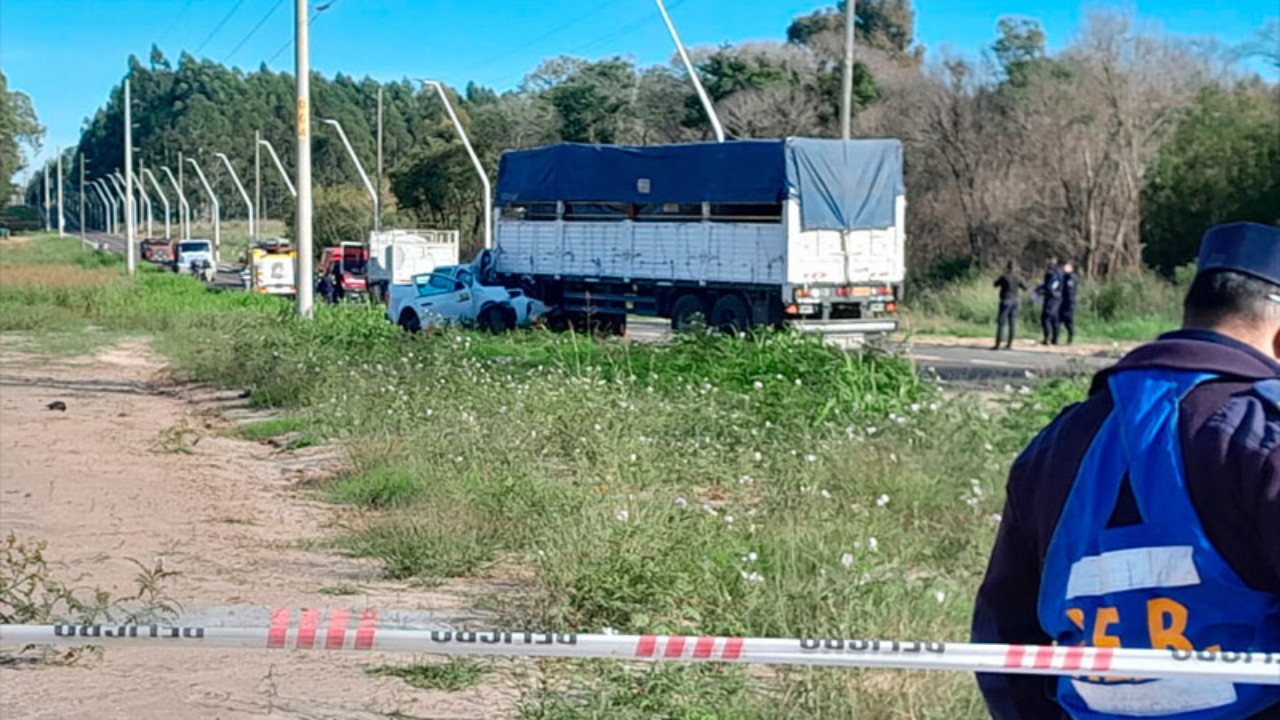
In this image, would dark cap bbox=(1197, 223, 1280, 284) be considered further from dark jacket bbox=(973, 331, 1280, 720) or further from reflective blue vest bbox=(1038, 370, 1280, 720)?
reflective blue vest bbox=(1038, 370, 1280, 720)

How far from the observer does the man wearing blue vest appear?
228 centimetres

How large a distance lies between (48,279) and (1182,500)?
157 ft

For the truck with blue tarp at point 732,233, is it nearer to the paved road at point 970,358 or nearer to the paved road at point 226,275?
the paved road at point 970,358

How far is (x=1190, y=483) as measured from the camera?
2305 mm

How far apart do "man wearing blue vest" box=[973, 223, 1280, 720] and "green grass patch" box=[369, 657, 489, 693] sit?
4.14 m

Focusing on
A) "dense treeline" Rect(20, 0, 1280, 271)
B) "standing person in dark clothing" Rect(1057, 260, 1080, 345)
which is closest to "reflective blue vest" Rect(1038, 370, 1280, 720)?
"standing person in dark clothing" Rect(1057, 260, 1080, 345)

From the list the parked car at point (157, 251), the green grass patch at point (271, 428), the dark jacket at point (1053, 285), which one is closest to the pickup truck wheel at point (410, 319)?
the dark jacket at point (1053, 285)

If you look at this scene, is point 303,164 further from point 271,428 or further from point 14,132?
point 14,132

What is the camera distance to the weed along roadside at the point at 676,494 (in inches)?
231

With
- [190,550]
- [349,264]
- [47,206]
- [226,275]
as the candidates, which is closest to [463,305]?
[190,550]

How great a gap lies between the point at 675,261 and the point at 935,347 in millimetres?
6042

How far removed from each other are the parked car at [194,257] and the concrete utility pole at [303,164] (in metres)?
45.1

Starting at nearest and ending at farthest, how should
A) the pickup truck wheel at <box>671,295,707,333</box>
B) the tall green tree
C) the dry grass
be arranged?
1. the pickup truck wheel at <box>671,295,707,333</box>
2. the dry grass
3. the tall green tree

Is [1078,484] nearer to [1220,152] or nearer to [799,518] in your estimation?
[799,518]
